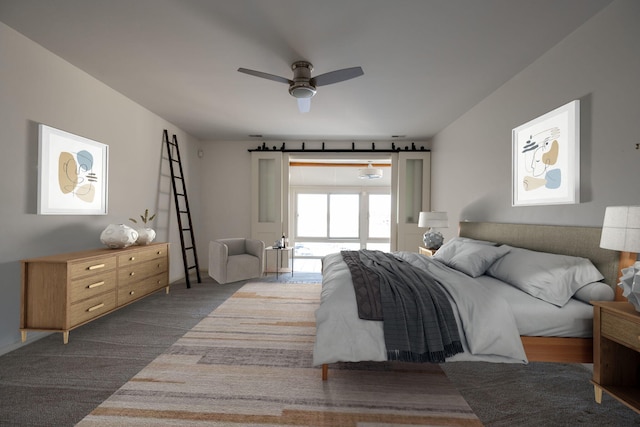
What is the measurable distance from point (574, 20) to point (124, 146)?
192 inches

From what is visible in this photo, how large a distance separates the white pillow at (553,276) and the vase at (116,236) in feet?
12.6

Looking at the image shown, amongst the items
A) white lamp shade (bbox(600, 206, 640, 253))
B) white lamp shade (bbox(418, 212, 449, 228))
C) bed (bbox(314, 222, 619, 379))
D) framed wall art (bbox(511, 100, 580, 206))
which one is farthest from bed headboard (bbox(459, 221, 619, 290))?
white lamp shade (bbox(418, 212, 449, 228))

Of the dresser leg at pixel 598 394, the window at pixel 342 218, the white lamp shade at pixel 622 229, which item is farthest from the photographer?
the window at pixel 342 218

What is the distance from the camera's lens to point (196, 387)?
1997 millimetres

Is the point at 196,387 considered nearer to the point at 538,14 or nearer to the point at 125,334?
the point at 125,334

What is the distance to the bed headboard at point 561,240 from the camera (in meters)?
2.07

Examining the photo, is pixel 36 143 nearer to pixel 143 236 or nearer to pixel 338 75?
pixel 143 236

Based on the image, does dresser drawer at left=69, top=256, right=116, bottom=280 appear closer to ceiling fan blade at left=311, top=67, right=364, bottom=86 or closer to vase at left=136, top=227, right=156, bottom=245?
vase at left=136, top=227, right=156, bottom=245

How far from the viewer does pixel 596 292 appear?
1.99m

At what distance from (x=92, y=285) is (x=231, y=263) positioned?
2.09m

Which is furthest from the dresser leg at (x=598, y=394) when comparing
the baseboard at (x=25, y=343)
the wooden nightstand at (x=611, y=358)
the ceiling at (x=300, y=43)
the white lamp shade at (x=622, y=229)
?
the baseboard at (x=25, y=343)

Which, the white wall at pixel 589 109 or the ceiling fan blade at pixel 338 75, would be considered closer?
the white wall at pixel 589 109

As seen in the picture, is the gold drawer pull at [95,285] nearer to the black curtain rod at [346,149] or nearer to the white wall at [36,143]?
the white wall at [36,143]

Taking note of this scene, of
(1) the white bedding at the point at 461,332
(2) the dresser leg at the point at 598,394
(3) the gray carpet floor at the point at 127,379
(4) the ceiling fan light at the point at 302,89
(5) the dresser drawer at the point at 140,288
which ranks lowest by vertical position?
(3) the gray carpet floor at the point at 127,379
